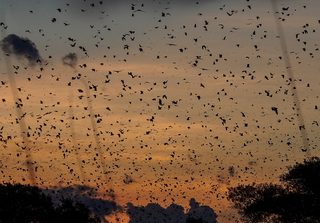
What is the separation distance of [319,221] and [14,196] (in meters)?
32.3

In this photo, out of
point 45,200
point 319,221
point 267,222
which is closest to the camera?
point 319,221

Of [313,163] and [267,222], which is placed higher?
[313,163]

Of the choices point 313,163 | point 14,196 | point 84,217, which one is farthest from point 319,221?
point 14,196

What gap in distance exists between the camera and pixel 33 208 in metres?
71.5

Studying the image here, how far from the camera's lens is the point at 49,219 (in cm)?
7200

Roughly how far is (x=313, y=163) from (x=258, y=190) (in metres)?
7.54

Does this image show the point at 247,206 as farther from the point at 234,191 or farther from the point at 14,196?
the point at 14,196

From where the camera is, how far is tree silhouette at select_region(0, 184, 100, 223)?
2694 inches

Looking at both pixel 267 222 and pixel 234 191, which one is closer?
pixel 267 222

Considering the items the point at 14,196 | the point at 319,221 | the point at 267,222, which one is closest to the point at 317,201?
the point at 319,221

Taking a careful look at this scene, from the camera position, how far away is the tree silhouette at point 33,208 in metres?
68.4

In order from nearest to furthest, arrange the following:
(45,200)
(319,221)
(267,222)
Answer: (319,221), (267,222), (45,200)

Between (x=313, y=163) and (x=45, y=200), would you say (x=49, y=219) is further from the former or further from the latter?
(x=313, y=163)

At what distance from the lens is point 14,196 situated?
234 feet
